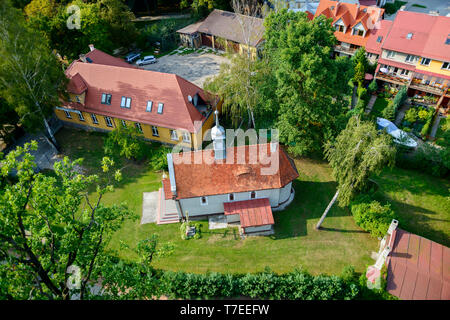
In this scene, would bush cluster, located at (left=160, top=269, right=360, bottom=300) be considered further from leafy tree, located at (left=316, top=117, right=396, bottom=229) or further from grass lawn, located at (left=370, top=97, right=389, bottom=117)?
grass lawn, located at (left=370, top=97, right=389, bottom=117)

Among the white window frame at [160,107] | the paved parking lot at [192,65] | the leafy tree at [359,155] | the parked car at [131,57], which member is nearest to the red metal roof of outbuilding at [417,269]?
the leafy tree at [359,155]

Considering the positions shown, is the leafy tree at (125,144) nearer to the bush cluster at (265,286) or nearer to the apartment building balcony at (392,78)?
the bush cluster at (265,286)

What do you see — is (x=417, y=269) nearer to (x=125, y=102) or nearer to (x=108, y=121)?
(x=125, y=102)

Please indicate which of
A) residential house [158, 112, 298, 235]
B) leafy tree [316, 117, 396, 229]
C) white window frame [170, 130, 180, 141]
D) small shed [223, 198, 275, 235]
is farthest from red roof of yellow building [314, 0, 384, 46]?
small shed [223, 198, 275, 235]

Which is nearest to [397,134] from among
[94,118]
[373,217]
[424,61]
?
[424,61]

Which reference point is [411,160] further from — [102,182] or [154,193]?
[102,182]
